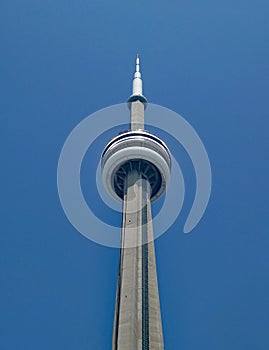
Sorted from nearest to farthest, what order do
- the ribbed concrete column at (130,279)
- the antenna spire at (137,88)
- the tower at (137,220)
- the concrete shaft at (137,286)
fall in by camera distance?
the ribbed concrete column at (130,279) < the concrete shaft at (137,286) < the tower at (137,220) < the antenna spire at (137,88)

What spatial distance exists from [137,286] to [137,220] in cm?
698

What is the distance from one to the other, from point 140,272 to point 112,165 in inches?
525

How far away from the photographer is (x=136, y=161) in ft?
165

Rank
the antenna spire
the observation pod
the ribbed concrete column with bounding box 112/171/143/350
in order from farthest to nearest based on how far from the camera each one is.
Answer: the antenna spire < the observation pod < the ribbed concrete column with bounding box 112/171/143/350

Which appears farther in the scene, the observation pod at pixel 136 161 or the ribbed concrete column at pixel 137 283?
the observation pod at pixel 136 161

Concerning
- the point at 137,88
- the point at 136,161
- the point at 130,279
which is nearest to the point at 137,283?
the point at 130,279

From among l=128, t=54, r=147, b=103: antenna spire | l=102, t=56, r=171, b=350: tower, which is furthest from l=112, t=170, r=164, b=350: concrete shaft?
l=128, t=54, r=147, b=103: antenna spire

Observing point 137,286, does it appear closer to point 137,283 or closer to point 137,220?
point 137,283

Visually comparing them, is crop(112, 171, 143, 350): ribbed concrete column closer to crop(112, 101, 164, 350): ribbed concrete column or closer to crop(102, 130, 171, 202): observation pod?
crop(112, 101, 164, 350): ribbed concrete column

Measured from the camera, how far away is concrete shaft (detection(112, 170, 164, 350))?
36156mm

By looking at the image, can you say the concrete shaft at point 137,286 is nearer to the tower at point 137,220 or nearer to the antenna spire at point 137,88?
the tower at point 137,220

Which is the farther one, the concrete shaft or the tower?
the tower

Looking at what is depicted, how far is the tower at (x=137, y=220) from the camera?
1448 inches

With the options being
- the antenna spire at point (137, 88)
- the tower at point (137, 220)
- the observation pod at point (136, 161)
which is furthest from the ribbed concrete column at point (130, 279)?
the antenna spire at point (137, 88)
